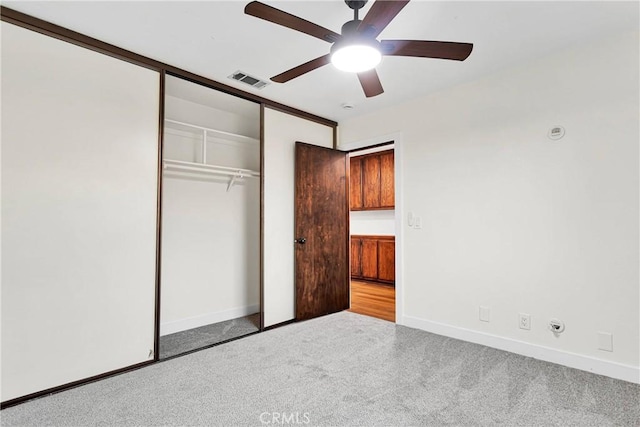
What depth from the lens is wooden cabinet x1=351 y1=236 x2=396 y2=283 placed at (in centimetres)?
573

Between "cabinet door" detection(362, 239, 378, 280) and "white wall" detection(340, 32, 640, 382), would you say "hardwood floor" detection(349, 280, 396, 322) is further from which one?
"white wall" detection(340, 32, 640, 382)

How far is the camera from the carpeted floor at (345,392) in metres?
1.86

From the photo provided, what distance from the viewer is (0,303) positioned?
200 cm

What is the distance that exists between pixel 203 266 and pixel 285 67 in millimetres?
2235

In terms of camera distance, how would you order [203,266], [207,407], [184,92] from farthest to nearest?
[203,266] → [184,92] → [207,407]

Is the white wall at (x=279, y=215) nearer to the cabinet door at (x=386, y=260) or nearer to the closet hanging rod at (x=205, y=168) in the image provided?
the closet hanging rod at (x=205, y=168)

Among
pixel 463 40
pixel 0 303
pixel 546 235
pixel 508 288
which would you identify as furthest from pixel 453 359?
pixel 0 303

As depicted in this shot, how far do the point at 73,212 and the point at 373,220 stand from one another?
4757 mm

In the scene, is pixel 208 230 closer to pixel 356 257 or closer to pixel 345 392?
pixel 345 392

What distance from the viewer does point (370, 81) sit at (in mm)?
2230

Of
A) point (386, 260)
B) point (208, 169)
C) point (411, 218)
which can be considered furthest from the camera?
point (386, 260)

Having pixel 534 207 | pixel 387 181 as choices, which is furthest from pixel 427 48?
pixel 387 181

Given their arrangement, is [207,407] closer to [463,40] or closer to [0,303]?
[0,303]

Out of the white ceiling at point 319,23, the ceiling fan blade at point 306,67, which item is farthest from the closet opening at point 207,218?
the ceiling fan blade at point 306,67
